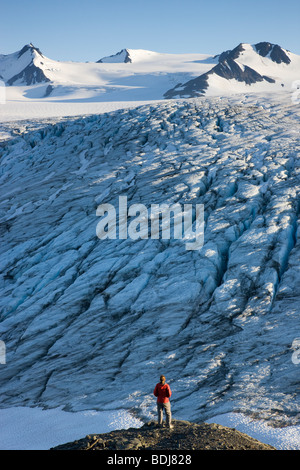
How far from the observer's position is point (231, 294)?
1334 centimetres

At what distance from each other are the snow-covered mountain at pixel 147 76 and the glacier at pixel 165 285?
5313 cm

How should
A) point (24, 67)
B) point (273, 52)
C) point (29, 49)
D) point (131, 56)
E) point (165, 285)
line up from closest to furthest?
point (165, 285), point (273, 52), point (24, 67), point (29, 49), point (131, 56)

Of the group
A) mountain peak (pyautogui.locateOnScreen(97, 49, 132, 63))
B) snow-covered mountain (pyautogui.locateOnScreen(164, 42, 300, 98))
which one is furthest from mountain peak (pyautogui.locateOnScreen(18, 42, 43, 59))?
snow-covered mountain (pyautogui.locateOnScreen(164, 42, 300, 98))

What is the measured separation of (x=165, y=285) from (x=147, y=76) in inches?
3562

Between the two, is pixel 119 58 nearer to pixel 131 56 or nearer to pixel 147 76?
pixel 131 56

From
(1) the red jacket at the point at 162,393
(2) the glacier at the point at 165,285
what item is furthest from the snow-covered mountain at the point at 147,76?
(1) the red jacket at the point at 162,393

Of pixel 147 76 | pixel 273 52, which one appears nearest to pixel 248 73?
pixel 273 52

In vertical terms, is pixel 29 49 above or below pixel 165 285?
above

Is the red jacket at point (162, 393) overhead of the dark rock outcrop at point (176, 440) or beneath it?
overhead

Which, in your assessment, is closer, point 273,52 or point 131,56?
point 273,52

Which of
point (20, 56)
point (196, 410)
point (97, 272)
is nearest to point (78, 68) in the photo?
point (20, 56)

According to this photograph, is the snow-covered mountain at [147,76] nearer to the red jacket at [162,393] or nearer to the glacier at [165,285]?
the glacier at [165,285]

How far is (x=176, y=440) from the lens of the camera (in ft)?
22.5

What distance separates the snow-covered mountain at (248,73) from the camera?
73.8 metres
